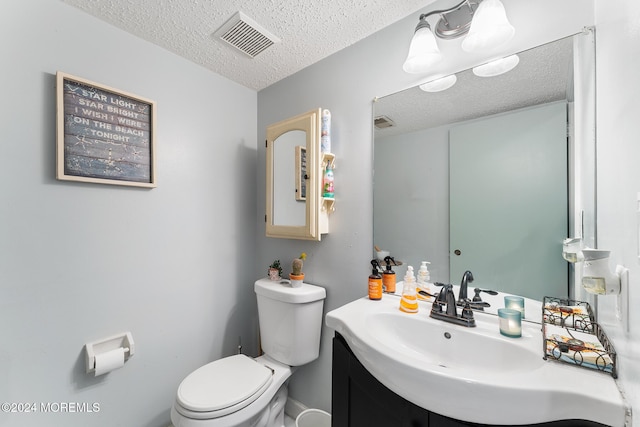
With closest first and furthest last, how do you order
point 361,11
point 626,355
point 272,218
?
point 626,355
point 361,11
point 272,218

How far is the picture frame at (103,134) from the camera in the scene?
112cm

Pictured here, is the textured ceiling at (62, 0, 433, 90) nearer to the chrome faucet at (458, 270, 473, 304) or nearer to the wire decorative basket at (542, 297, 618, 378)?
the chrome faucet at (458, 270, 473, 304)

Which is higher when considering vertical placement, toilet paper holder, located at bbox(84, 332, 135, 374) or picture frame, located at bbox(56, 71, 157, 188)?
→ picture frame, located at bbox(56, 71, 157, 188)

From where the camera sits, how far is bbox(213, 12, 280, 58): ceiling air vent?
1.21 metres

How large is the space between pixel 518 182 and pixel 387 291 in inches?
27.0

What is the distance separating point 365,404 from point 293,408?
3.32ft

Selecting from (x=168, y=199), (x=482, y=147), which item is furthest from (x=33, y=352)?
(x=482, y=147)

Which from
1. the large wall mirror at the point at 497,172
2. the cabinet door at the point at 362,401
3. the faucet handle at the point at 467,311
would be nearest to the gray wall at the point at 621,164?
the large wall mirror at the point at 497,172

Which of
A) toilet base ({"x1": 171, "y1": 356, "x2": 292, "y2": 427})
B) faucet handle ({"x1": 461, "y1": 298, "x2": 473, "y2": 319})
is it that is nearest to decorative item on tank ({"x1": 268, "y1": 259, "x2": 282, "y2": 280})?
toilet base ({"x1": 171, "y1": 356, "x2": 292, "y2": 427})

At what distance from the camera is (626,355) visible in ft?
1.73

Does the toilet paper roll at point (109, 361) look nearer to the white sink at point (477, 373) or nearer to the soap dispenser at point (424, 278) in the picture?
the white sink at point (477, 373)

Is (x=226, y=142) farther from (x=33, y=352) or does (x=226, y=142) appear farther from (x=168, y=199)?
(x=33, y=352)

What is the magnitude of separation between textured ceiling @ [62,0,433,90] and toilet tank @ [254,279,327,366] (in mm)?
1330

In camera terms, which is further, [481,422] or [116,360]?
[116,360]
